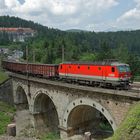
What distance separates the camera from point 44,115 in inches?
1796

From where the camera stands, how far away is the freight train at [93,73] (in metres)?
29.5

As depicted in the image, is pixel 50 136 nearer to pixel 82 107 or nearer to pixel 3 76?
pixel 82 107

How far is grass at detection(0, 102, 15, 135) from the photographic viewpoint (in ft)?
140

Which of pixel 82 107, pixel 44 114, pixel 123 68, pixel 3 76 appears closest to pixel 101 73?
pixel 123 68

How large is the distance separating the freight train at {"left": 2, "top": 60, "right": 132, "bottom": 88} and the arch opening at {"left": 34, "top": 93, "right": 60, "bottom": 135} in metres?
3.87

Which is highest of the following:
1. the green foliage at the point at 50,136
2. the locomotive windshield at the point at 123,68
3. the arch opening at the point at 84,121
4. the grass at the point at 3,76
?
the locomotive windshield at the point at 123,68

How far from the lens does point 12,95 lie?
5766 cm

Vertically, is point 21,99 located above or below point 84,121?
below

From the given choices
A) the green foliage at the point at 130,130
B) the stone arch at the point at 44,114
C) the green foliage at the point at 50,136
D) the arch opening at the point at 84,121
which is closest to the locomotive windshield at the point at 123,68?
the arch opening at the point at 84,121

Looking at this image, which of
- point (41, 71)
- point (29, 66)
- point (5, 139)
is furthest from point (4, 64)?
point (5, 139)

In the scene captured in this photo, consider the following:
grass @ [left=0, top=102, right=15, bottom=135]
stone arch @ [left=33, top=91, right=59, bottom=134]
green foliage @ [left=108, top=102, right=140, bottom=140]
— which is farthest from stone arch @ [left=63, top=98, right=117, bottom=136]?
green foliage @ [left=108, top=102, right=140, bottom=140]

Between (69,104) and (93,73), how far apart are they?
443cm

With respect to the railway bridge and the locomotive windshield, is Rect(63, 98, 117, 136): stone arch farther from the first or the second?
the locomotive windshield

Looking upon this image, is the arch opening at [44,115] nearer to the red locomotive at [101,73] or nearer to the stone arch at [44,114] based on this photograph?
the stone arch at [44,114]
